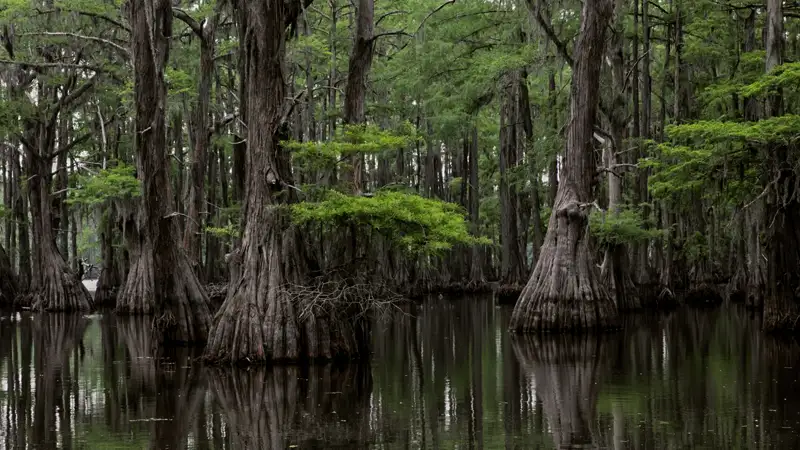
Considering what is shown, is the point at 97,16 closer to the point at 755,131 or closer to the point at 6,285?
the point at 6,285

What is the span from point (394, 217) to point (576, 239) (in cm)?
624

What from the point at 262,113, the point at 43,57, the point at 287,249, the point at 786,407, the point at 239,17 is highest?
the point at 43,57

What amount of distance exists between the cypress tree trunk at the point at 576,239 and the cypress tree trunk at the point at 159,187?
5.98 meters

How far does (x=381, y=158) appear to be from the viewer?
36.4 m

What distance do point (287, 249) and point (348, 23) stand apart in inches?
643

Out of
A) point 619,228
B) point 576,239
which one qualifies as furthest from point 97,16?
point 619,228

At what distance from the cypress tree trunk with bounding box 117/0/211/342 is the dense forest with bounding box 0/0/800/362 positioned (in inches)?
1.5

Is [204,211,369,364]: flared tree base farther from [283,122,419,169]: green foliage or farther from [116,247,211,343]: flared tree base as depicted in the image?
[116,247,211,343]: flared tree base

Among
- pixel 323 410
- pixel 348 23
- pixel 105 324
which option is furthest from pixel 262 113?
pixel 348 23

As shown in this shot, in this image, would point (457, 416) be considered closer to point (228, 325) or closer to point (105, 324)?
point (228, 325)

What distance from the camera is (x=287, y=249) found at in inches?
542

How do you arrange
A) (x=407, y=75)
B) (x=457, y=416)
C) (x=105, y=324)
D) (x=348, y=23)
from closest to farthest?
(x=457, y=416)
(x=105, y=324)
(x=407, y=75)
(x=348, y=23)

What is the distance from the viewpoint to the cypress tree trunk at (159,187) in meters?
16.2

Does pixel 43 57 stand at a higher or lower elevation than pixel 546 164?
higher
